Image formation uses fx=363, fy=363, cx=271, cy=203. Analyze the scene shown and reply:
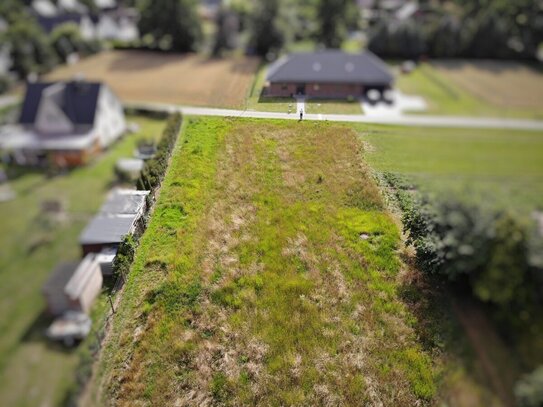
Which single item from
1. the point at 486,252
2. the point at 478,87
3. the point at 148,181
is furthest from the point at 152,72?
the point at 486,252

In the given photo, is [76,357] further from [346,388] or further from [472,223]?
[472,223]

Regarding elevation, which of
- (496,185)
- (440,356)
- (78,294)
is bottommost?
(78,294)

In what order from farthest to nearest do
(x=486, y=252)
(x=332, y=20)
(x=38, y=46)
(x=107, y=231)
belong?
(x=332, y=20) < (x=38, y=46) < (x=107, y=231) < (x=486, y=252)

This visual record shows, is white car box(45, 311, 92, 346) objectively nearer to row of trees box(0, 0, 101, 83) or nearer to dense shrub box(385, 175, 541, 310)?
dense shrub box(385, 175, 541, 310)

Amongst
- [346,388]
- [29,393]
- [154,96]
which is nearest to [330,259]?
[346,388]

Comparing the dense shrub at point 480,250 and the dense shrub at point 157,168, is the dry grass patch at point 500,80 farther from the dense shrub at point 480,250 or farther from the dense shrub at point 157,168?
the dense shrub at point 157,168

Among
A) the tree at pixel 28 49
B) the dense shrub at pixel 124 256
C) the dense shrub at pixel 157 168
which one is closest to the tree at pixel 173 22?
the tree at pixel 28 49

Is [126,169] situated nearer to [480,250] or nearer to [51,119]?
[51,119]
